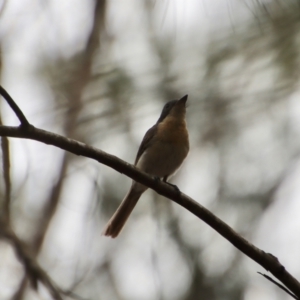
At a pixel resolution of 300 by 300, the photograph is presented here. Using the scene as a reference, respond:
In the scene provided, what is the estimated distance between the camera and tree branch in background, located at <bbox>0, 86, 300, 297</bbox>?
257 centimetres

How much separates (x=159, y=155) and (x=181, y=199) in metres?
1.91

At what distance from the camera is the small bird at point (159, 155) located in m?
4.82

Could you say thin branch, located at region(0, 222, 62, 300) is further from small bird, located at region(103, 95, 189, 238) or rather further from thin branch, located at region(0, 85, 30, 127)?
thin branch, located at region(0, 85, 30, 127)

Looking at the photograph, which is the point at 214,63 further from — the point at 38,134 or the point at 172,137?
the point at 38,134

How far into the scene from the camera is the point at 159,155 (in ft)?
15.9

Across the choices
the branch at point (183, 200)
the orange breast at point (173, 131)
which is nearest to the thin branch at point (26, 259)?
the branch at point (183, 200)

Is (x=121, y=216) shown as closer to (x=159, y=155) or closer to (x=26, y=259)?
(x=159, y=155)

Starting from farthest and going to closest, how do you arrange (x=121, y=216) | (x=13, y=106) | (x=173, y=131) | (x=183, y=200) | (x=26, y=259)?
1. (x=173, y=131)
2. (x=121, y=216)
3. (x=26, y=259)
4. (x=183, y=200)
5. (x=13, y=106)

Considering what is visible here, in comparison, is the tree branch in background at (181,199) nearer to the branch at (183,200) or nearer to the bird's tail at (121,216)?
the branch at (183,200)

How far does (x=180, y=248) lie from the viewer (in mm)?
6867

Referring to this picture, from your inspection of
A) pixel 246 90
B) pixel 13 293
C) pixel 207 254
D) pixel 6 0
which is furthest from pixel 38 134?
pixel 207 254

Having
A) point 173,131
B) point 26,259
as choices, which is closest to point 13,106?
point 26,259

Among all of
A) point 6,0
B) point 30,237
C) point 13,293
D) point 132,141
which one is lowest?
point 13,293

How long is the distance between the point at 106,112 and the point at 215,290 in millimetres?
2609
